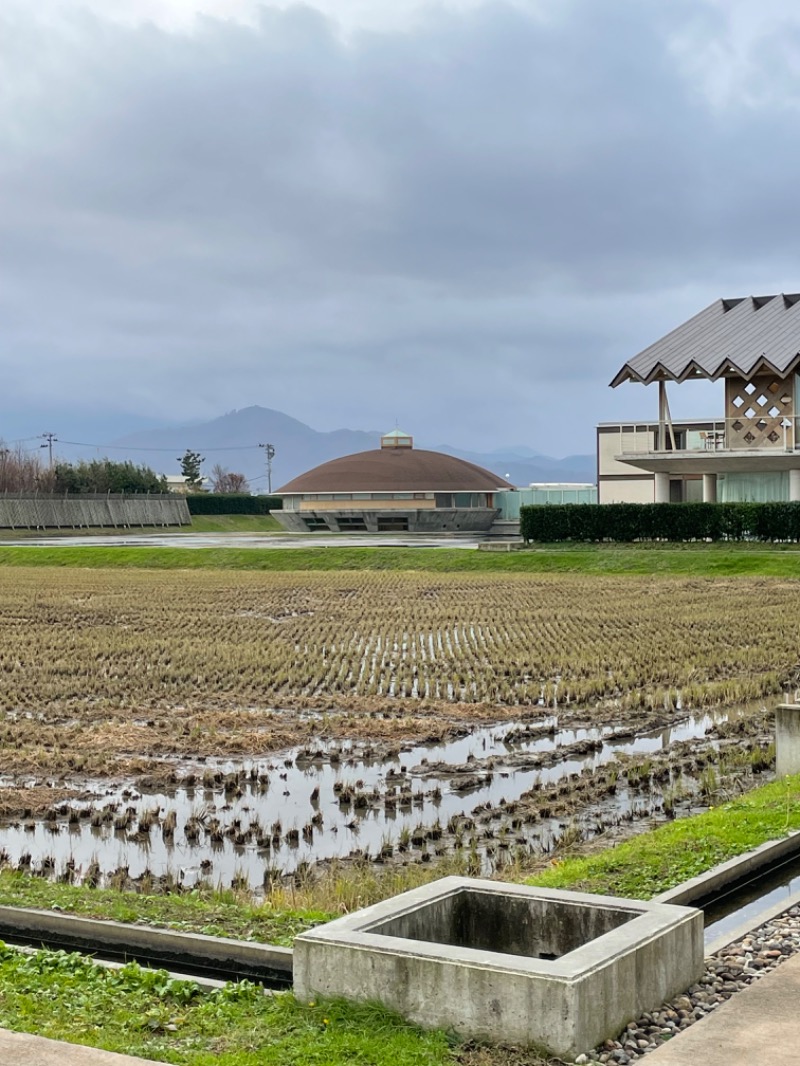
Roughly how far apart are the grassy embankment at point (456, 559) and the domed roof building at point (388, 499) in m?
29.1

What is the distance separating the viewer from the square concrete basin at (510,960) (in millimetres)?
5988

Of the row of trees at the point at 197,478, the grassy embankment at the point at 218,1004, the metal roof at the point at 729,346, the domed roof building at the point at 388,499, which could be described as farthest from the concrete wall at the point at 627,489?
the row of trees at the point at 197,478

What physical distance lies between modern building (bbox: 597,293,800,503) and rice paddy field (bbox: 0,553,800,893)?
63.4 ft

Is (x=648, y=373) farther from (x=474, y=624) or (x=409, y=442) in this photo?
(x=409, y=442)

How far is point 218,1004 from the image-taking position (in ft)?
21.8

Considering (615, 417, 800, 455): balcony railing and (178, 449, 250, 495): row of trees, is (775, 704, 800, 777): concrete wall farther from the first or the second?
(178, 449, 250, 495): row of trees

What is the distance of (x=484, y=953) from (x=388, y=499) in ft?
264

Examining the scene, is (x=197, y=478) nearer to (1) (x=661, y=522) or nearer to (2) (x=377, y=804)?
(1) (x=661, y=522)

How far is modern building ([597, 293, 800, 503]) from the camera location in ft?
164

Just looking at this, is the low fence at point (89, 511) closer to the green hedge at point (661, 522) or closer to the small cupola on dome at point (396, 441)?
the small cupola on dome at point (396, 441)

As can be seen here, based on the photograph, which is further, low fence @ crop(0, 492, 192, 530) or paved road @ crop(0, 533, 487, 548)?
low fence @ crop(0, 492, 192, 530)

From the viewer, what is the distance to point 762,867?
945cm

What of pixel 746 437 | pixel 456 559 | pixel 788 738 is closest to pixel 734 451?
pixel 746 437

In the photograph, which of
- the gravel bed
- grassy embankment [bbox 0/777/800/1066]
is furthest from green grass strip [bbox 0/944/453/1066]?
the gravel bed
